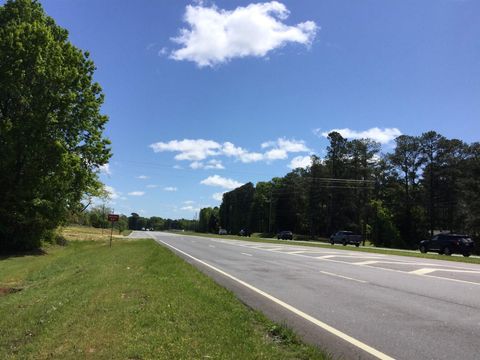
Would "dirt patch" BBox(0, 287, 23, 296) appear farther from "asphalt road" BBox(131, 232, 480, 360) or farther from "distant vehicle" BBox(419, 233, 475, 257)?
"distant vehicle" BBox(419, 233, 475, 257)

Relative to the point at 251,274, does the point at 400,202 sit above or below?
above

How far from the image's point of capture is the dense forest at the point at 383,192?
7700 cm

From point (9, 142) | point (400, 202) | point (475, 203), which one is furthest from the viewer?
point (400, 202)

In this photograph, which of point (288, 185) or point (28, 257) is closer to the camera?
point (28, 257)

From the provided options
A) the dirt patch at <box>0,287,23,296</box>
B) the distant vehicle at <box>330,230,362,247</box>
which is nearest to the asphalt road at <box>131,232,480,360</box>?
the dirt patch at <box>0,287,23,296</box>

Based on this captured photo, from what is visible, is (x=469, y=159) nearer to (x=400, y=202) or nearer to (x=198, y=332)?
(x=400, y=202)

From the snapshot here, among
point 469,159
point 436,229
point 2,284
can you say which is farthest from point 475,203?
point 2,284

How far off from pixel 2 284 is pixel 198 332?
1517 cm

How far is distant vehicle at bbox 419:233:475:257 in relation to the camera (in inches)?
1516

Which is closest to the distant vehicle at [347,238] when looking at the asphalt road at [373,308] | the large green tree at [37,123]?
the large green tree at [37,123]

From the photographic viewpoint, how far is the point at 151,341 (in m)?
6.59

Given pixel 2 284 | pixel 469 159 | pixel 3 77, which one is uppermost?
pixel 469 159

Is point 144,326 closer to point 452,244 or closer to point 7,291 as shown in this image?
point 7,291

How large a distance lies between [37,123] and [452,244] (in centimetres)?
3253
